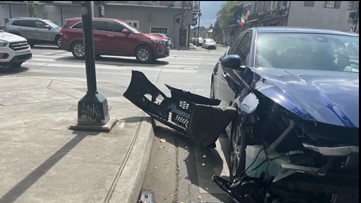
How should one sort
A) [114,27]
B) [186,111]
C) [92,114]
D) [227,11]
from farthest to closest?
[114,27], [186,111], [92,114], [227,11]

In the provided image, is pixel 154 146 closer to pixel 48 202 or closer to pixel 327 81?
pixel 48 202

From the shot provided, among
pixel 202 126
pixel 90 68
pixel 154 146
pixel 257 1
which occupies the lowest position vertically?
pixel 154 146

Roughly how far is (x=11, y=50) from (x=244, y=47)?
7575mm

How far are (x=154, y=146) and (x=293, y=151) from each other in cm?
244

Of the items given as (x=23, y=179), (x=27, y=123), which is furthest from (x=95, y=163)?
(x=27, y=123)

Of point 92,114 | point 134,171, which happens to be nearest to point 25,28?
point 92,114

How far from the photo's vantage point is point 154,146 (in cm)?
470

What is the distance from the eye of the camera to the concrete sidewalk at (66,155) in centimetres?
300

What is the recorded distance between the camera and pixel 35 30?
19.8m

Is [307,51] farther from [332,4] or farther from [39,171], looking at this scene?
[39,171]

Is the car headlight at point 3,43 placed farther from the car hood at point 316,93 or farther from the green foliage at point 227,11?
the car hood at point 316,93

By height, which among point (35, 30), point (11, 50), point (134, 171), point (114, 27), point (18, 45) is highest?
point (114, 27)

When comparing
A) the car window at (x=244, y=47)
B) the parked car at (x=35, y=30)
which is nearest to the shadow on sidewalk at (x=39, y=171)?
the car window at (x=244, y=47)

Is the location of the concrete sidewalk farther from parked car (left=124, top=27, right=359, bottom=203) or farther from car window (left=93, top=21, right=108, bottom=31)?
car window (left=93, top=21, right=108, bottom=31)
